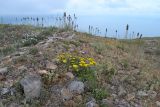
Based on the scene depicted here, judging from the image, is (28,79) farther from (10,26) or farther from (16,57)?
(10,26)

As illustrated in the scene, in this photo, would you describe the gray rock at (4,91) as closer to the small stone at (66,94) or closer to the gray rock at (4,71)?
the gray rock at (4,71)

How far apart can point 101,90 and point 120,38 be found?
8.26 meters

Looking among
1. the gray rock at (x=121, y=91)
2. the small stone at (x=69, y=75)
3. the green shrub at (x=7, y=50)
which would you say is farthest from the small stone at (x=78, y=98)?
the green shrub at (x=7, y=50)

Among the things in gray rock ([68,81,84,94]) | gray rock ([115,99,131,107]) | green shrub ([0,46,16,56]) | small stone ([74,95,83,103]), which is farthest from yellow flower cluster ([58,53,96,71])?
green shrub ([0,46,16,56])

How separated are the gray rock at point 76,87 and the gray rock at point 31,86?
0.75 meters

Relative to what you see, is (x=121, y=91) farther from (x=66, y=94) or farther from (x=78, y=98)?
(x=66, y=94)

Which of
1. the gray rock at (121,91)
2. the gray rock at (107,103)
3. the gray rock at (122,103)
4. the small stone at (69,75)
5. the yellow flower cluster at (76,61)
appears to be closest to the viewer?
the gray rock at (107,103)

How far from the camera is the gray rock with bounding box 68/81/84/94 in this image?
27.9 feet

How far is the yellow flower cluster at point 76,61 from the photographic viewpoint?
9055 millimetres

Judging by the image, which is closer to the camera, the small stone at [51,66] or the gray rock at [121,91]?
the gray rock at [121,91]

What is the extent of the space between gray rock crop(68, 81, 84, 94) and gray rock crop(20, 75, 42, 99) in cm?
75

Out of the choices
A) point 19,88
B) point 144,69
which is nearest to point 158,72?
point 144,69

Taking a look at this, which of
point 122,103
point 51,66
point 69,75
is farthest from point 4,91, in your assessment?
point 122,103

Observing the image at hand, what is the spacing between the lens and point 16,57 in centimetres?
998
